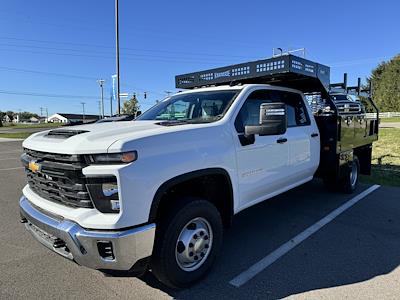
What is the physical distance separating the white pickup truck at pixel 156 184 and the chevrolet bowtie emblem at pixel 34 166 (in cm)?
1

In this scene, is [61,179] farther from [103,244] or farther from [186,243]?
[186,243]

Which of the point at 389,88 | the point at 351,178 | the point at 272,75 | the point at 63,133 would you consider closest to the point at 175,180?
the point at 63,133

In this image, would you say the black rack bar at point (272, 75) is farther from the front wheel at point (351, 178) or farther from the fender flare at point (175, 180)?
the fender flare at point (175, 180)

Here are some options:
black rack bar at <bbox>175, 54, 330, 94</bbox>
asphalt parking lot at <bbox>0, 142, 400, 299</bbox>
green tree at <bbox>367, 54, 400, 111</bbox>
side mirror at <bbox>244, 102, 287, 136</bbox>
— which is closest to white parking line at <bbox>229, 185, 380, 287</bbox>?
asphalt parking lot at <bbox>0, 142, 400, 299</bbox>

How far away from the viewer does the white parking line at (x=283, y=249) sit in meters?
3.35

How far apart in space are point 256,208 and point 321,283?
99.1 inches

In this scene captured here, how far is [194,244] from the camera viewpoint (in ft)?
10.3

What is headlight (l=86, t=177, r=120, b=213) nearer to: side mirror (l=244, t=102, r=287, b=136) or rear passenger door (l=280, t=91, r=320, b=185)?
side mirror (l=244, t=102, r=287, b=136)

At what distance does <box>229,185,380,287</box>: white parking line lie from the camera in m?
3.35

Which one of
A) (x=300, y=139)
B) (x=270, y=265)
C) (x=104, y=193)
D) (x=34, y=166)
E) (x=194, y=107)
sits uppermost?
(x=194, y=107)

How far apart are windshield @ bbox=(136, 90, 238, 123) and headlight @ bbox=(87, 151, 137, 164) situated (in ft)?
3.95

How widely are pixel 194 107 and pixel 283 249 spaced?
79.8 inches

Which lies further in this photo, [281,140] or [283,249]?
[281,140]

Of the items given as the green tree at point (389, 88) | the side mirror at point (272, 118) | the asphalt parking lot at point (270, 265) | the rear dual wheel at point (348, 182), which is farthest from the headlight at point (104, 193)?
the green tree at point (389, 88)
